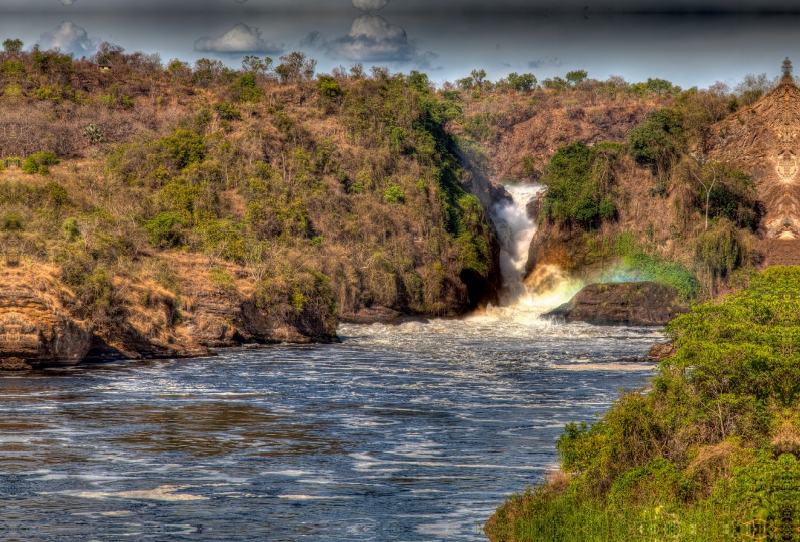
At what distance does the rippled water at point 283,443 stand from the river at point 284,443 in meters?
0.06

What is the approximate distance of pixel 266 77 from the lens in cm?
10594

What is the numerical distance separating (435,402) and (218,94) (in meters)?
74.3

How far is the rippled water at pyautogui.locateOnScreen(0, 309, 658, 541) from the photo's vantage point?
57.0 ft

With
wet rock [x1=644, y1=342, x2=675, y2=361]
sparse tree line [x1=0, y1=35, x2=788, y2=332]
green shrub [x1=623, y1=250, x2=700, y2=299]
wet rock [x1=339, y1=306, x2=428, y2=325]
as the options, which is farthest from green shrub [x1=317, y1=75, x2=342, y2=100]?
wet rock [x1=644, y1=342, x2=675, y2=361]

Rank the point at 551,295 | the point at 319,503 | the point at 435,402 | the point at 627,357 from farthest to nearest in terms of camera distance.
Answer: the point at 551,295 → the point at 627,357 → the point at 435,402 → the point at 319,503

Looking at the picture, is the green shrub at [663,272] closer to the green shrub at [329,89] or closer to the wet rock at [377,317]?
the wet rock at [377,317]

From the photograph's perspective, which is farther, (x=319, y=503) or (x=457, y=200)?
(x=457, y=200)

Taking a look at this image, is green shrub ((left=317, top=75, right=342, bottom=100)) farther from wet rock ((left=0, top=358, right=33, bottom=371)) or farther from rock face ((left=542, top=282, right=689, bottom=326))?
wet rock ((left=0, top=358, right=33, bottom=371))

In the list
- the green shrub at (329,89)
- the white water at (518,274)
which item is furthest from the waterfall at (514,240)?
the green shrub at (329,89)

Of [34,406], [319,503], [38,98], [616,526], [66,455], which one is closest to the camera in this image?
[616,526]

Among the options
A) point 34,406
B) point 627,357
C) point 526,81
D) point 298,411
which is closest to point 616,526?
point 298,411

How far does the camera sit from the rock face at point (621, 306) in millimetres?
70875

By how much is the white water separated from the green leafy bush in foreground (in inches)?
2203

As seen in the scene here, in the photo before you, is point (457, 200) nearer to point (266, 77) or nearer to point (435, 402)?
point (266, 77)
